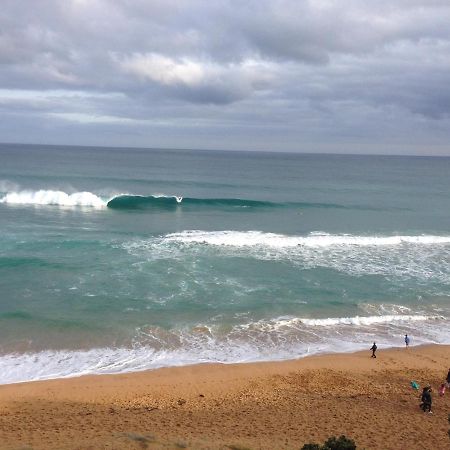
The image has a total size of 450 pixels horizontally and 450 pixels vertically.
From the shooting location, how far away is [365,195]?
55844mm

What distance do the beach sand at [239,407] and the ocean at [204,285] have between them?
0.94 m

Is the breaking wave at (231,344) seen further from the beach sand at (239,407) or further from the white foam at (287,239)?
the white foam at (287,239)

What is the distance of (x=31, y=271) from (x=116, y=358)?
9796mm

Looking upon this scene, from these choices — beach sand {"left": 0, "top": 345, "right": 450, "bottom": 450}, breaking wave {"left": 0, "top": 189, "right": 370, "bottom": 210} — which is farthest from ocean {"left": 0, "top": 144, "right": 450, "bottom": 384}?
beach sand {"left": 0, "top": 345, "right": 450, "bottom": 450}

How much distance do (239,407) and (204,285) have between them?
31.2 feet

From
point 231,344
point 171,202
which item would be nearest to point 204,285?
point 231,344

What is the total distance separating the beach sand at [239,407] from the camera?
429 inches

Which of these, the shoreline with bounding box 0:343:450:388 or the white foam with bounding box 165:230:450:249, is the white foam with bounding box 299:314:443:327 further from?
the white foam with bounding box 165:230:450:249

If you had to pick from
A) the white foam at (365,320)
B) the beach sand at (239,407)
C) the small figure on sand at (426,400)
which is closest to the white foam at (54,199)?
the white foam at (365,320)

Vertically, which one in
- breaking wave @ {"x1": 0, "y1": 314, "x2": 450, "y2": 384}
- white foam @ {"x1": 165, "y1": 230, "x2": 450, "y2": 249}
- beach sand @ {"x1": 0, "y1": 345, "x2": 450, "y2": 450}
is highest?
white foam @ {"x1": 165, "y1": 230, "x2": 450, "y2": 249}

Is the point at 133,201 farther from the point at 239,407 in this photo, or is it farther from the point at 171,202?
the point at 239,407

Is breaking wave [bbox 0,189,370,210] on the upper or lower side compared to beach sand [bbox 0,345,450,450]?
upper

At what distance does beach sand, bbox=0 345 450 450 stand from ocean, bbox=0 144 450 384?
3.09 feet

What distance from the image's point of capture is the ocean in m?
16.4
